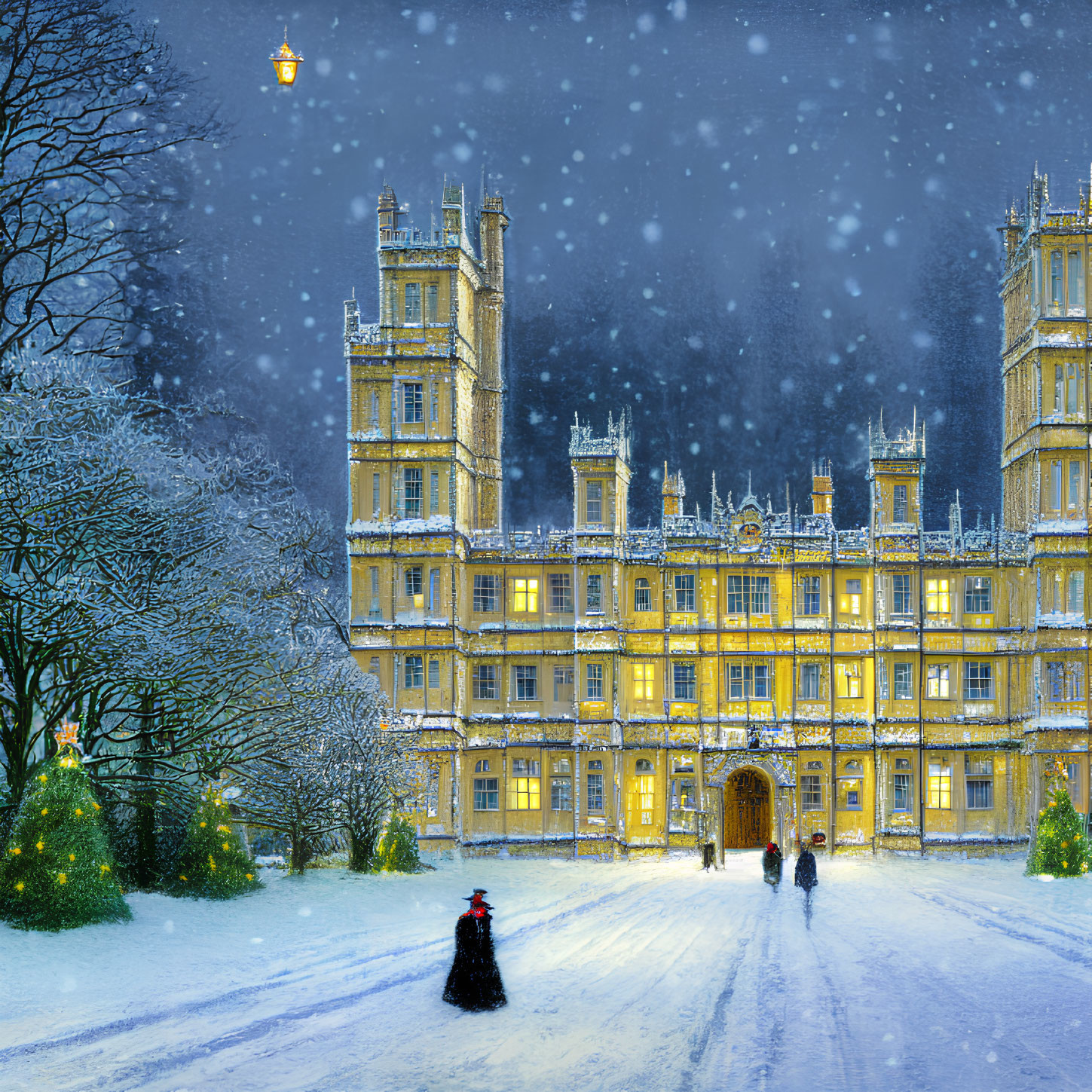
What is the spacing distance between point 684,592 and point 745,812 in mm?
8115

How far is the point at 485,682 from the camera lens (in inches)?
2009

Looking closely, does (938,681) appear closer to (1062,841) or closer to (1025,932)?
(1062,841)

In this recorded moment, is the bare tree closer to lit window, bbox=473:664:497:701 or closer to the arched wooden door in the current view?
lit window, bbox=473:664:497:701

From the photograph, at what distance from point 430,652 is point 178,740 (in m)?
18.2

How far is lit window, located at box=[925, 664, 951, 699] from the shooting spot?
51.8 m

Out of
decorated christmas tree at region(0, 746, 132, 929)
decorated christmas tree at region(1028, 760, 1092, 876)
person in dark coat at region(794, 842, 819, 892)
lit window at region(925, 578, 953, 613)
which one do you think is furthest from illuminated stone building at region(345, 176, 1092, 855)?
decorated christmas tree at region(0, 746, 132, 929)

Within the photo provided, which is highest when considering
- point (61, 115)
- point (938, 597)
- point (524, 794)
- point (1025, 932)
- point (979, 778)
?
point (61, 115)

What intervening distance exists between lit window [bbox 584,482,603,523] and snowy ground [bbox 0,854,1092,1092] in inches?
755

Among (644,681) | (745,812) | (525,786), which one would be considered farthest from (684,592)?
(525,786)

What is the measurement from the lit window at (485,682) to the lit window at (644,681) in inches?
198

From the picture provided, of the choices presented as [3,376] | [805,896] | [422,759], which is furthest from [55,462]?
[422,759]

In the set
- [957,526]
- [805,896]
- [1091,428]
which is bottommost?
[805,896]

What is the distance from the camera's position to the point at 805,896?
31.3 meters

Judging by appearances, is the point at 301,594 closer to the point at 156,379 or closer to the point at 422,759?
the point at 422,759
